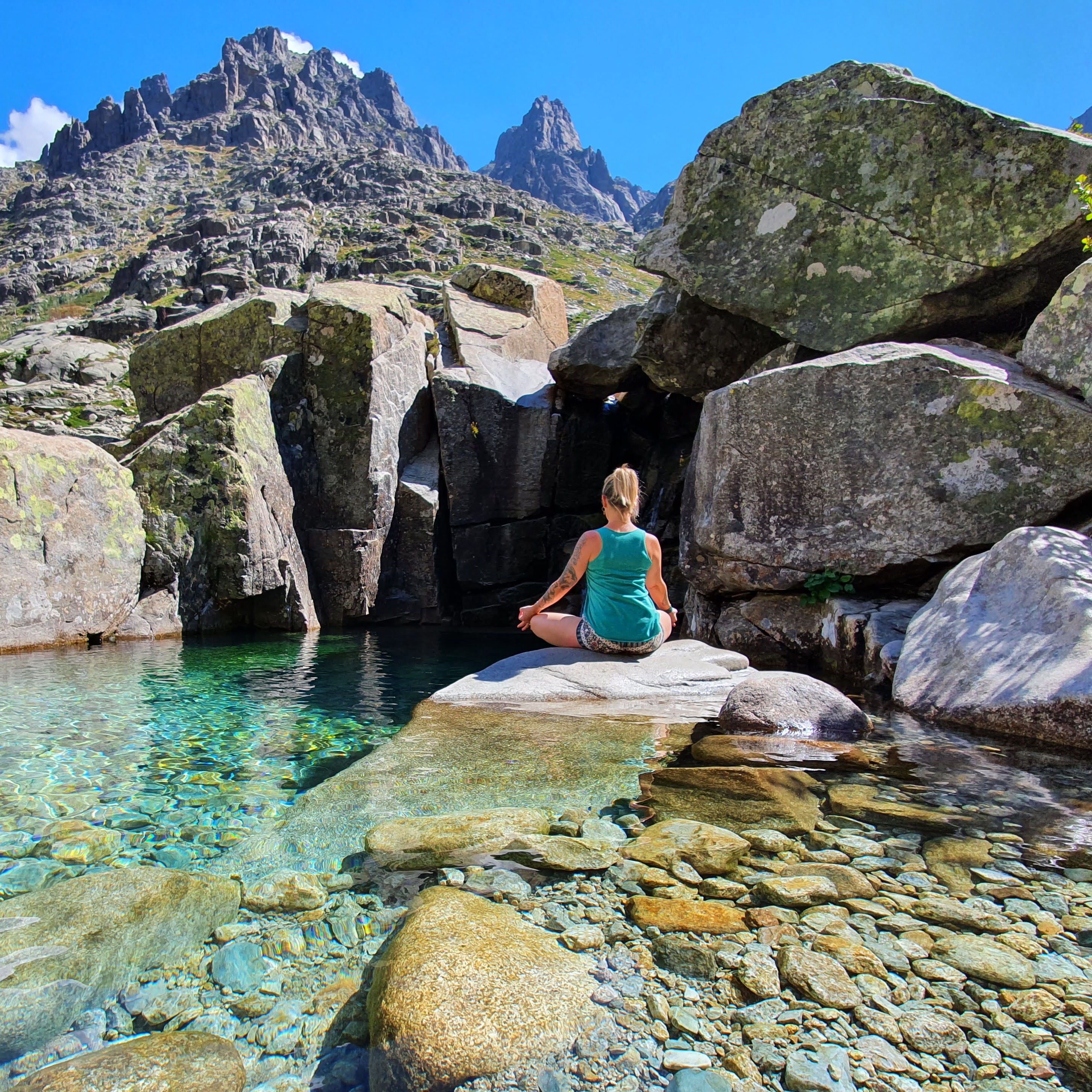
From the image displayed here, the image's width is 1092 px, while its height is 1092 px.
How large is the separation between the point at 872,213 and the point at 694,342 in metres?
3.73

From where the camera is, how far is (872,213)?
10.9 m

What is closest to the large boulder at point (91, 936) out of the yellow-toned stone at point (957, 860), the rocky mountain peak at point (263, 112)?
the yellow-toned stone at point (957, 860)

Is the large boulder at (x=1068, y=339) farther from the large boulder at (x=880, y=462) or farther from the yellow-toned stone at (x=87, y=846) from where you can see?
the yellow-toned stone at (x=87, y=846)

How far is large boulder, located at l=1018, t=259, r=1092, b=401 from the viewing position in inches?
331

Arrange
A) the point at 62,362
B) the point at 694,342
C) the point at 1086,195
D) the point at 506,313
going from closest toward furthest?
1. the point at 1086,195
2. the point at 694,342
3. the point at 506,313
4. the point at 62,362

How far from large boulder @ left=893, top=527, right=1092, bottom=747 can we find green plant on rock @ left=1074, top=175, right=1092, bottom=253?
11.5 feet

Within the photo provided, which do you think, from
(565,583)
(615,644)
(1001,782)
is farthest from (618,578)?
(1001,782)

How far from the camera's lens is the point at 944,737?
5.90 meters

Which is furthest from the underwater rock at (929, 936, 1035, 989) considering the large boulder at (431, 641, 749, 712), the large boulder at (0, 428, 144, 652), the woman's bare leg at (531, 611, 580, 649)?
the large boulder at (0, 428, 144, 652)

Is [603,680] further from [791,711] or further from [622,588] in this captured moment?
[791,711]

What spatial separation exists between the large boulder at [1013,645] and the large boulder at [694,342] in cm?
717

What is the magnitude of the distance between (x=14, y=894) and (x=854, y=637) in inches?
325

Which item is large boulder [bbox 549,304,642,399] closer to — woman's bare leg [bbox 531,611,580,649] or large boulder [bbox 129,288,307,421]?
large boulder [bbox 129,288,307,421]

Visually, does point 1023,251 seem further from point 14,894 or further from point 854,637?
point 14,894
